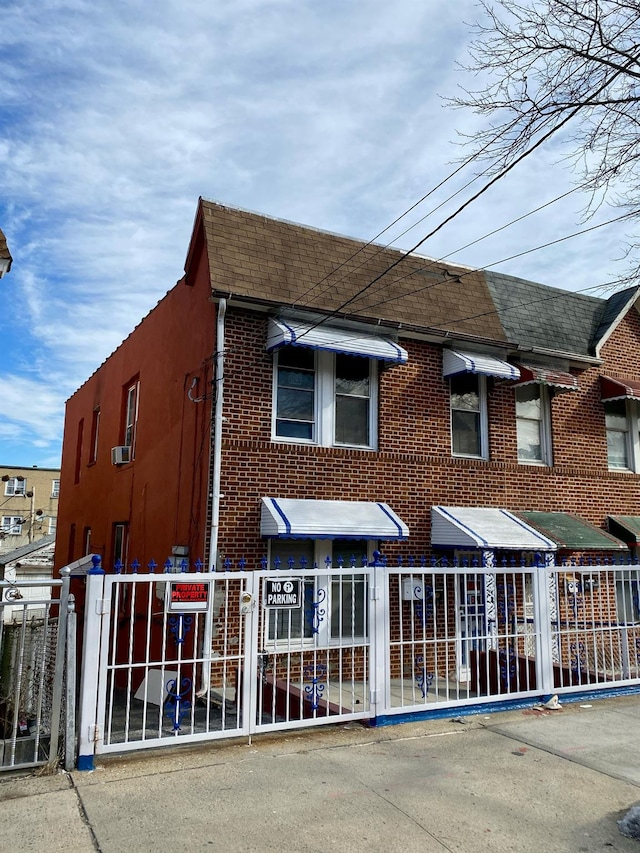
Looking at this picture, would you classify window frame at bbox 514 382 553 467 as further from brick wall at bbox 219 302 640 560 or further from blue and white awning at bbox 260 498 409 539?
blue and white awning at bbox 260 498 409 539

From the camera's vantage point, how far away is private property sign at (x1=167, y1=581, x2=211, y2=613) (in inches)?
237

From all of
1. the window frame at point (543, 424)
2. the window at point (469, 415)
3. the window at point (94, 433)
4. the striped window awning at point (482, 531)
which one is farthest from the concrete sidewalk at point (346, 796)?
the window at point (94, 433)

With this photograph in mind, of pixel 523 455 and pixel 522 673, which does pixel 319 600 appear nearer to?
pixel 522 673

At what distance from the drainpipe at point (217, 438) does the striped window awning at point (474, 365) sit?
383 centimetres

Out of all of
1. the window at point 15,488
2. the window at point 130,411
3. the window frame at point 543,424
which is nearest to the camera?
the window frame at point 543,424

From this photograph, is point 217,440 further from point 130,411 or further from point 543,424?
point 543,424

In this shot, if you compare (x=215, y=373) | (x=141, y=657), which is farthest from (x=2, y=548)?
(x=215, y=373)

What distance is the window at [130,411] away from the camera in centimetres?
1406

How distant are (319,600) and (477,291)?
7450 mm

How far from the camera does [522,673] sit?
848 cm

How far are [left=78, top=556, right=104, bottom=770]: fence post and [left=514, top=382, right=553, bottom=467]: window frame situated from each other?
27.1 ft


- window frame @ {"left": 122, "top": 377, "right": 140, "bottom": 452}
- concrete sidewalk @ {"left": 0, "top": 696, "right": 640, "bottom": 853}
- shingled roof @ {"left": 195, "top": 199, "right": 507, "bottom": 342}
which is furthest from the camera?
window frame @ {"left": 122, "top": 377, "right": 140, "bottom": 452}

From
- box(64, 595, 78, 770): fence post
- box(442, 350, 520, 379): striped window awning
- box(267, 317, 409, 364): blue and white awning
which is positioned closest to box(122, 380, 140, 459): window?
box(267, 317, 409, 364): blue and white awning

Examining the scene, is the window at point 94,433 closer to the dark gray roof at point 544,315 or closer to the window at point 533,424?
the dark gray roof at point 544,315
